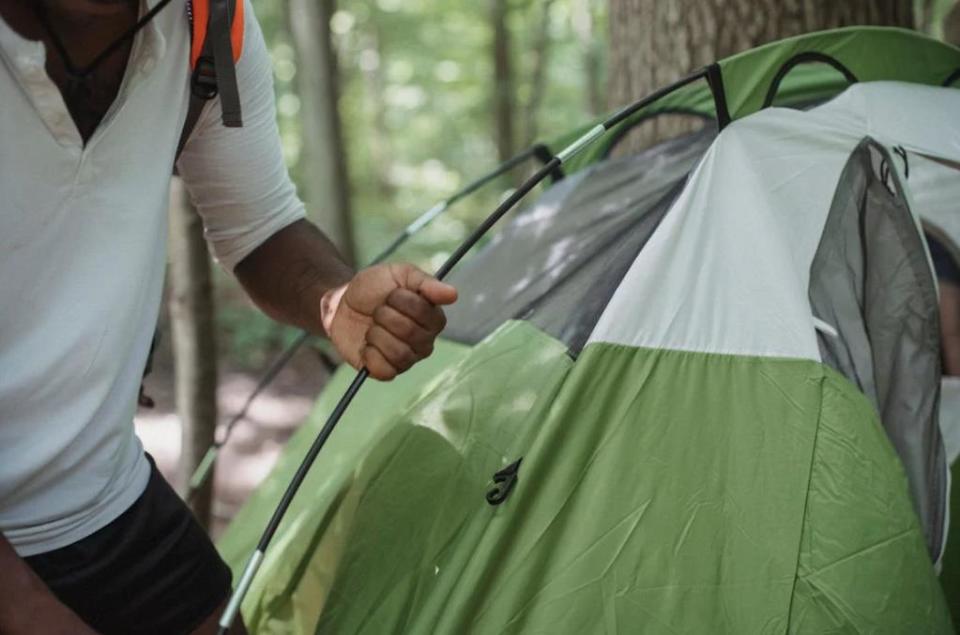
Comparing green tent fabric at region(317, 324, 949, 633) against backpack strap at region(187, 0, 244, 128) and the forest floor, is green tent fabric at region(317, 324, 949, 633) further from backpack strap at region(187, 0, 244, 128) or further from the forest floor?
the forest floor

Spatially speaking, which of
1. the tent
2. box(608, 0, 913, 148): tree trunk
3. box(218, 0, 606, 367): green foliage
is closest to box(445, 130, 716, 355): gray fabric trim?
the tent

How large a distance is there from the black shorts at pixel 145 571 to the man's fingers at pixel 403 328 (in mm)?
475

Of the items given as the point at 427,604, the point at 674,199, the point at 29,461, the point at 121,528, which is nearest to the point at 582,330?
the point at 674,199

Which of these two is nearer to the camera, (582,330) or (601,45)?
(582,330)

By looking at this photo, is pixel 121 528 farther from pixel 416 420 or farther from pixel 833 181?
pixel 833 181

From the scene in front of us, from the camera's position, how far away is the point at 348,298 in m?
1.40

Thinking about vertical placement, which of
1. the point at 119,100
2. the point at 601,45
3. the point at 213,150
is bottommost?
the point at 601,45

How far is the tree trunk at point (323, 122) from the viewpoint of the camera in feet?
18.2

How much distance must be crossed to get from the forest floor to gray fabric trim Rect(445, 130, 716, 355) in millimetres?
2299

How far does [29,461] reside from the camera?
46.9 inches

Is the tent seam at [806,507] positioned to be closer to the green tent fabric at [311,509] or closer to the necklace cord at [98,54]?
the green tent fabric at [311,509]

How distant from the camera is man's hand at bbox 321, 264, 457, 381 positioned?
1.33m

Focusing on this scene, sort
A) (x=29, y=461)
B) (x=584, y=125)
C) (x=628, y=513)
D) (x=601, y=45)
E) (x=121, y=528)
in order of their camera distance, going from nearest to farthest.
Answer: (x=29, y=461) → (x=121, y=528) → (x=628, y=513) → (x=584, y=125) → (x=601, y=45)

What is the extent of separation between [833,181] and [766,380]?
0.49 meters
